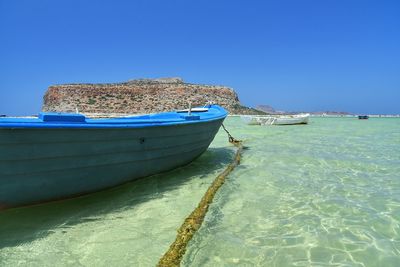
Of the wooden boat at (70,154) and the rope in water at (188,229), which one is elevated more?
the wooden boat at (70,154)

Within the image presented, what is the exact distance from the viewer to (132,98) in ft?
236

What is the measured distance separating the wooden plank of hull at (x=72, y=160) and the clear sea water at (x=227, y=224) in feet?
0.87

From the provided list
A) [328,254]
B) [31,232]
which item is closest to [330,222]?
[328,254]

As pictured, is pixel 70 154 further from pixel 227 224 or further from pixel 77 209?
pixel 227 224

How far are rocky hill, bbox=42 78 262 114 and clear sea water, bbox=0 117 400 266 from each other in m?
61.3

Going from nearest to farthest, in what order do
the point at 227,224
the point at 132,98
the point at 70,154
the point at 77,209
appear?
the point at 227,224 → the point at 70,154 → the point at 77,209 → the point at 132,98

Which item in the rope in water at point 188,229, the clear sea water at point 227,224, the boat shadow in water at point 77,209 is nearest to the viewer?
the rope in water at point 188,229

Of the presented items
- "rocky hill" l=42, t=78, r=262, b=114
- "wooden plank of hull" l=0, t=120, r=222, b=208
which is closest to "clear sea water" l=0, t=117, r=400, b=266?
"wooden plank of hull" l=0, t=120, r=222, b=208

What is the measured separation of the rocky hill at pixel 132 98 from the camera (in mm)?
67625

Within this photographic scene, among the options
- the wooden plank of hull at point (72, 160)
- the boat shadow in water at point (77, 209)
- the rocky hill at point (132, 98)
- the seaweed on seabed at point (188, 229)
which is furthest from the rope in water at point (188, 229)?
the rocky hill at point (132, 98)

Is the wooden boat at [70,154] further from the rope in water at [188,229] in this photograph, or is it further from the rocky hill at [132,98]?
the rocky hill at [132,98]

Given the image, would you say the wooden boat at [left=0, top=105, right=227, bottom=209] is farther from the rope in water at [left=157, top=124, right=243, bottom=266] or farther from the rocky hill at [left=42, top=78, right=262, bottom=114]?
the rocky hill at [left=42, top=78, right=262, bottom=114]

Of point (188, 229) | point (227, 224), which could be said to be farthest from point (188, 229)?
point (227, 224)

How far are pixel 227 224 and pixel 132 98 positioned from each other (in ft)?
229
